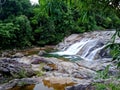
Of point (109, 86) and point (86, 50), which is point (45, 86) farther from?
point (86, 50)

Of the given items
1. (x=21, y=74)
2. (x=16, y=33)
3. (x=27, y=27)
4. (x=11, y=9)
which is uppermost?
(x=11, y=9)

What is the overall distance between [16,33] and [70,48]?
5863mm

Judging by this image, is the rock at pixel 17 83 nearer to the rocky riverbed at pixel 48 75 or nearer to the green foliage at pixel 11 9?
the rocky riverbed at pixel 48 75

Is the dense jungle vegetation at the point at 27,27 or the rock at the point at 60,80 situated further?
the dense jungle vegetation at the point at 27,27

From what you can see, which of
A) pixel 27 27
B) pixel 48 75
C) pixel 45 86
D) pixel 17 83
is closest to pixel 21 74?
pixel 48 75

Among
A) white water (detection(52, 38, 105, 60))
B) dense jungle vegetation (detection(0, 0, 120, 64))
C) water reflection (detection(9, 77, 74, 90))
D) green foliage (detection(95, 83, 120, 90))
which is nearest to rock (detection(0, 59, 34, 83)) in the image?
water reflection (detection(9, 77, 74, 90))

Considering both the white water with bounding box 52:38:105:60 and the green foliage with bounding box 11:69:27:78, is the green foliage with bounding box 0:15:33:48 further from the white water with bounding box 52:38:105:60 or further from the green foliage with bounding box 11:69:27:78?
the green foliage with bounding box 11:69:27:78

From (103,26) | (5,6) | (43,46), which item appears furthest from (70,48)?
(103,26)

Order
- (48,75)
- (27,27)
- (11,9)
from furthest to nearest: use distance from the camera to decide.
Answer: (11,9) < (27,27) < (48,75)

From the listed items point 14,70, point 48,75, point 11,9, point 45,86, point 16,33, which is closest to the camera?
point 45,86

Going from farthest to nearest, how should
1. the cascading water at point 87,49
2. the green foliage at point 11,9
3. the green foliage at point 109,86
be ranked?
the green foliage at point 11,9, the cascading water at point 87,49, the green foliage at point 109,86

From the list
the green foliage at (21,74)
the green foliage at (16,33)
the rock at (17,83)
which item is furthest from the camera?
the green foliage at (16,33)

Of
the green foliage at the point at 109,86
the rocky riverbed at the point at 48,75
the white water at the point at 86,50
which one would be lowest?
the white water at the point at 86,50

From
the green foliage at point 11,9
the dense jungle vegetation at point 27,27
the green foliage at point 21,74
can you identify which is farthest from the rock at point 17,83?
the green foliage at point 11,9
